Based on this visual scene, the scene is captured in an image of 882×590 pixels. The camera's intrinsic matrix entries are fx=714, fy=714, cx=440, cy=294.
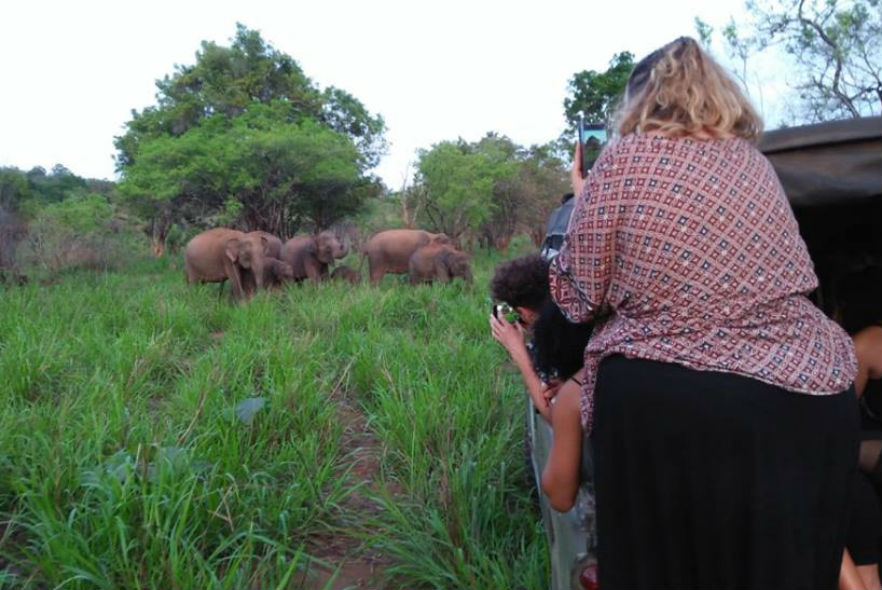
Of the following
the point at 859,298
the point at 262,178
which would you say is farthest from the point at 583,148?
the point at 262,178

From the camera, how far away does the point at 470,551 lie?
2.52 meters

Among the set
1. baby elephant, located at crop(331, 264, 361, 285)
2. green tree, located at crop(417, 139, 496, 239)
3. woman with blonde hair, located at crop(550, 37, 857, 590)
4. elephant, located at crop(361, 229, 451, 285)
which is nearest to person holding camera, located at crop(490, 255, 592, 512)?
woman with blonde hair, located at crop(550, 37, 857, 590)

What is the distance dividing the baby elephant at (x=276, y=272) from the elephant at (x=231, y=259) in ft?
0.43

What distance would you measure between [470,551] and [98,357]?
3.31 m

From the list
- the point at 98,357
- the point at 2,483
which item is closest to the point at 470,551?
the point at 2,483

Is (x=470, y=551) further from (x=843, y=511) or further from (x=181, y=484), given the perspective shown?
(x=843, y=511)

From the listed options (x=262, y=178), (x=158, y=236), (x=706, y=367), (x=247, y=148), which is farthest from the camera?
(x=158, y=236)

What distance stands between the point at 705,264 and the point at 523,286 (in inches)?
39.7

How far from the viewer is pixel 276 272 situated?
11.5 metres

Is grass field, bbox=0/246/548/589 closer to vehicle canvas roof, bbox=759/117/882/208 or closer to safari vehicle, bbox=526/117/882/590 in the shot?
safari vehicle, bbox=526/117/882/590

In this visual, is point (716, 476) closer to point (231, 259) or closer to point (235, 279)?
point (231, 259)

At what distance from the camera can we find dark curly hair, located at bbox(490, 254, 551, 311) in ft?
7.75

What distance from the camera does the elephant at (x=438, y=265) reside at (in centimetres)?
1202

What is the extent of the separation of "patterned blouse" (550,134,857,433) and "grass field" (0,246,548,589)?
1.23m
